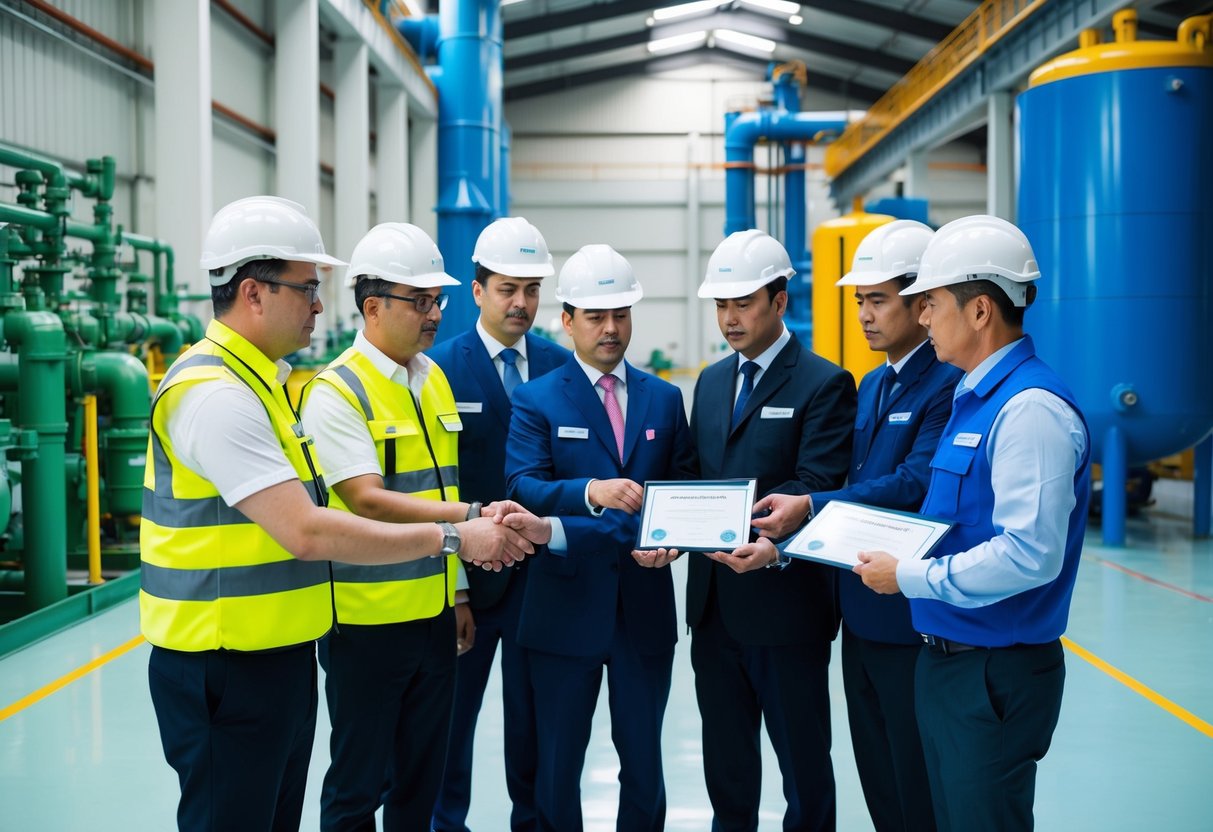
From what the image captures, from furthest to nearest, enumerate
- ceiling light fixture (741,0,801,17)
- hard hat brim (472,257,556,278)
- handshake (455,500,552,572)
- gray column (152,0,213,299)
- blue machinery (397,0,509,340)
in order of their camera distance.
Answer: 1. ceiling light fixture (741,0,801,17)
2. blue machinery (397,0,509,340)
3. gray column (152,0,213,299)
4. hard hat brim (472,257,556,278)
5. handshake (455,500,552,572)

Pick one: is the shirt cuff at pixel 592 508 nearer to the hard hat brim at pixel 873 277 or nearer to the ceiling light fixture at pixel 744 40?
the hard hat brim at pixel 873 277

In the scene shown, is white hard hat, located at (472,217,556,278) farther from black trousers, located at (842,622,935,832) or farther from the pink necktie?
black trousers, located at (842,622,935,832)

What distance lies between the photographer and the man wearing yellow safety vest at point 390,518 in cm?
320

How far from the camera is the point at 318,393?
3.32m

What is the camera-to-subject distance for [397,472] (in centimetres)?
339

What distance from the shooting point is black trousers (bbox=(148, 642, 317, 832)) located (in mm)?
2533

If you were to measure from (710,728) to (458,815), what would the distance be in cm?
114

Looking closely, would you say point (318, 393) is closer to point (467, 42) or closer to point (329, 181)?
point (467, 42)

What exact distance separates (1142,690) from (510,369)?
419 centimetres

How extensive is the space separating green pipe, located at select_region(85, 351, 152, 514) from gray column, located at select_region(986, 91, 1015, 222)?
12970mm

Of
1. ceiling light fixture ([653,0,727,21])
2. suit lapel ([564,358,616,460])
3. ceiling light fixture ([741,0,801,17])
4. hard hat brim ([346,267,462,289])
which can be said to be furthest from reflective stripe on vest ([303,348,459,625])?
ceiling light fixture ([653,0,727,21])

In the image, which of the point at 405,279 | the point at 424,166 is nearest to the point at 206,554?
the point at 405,279

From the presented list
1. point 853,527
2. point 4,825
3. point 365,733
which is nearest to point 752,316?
point 853,527

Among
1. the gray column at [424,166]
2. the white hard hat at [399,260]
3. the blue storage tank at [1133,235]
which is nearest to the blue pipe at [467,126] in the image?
the gray column at [424,166]
